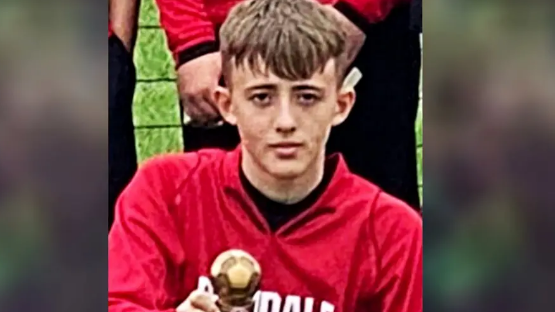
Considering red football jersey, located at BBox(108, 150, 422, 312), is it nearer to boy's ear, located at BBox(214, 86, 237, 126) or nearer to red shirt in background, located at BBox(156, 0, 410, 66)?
boy's ear, located at BBox(214, 86, 237, 126)

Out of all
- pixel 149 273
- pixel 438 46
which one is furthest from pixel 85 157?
pixel 438 46

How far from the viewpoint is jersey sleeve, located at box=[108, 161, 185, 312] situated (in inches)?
89.7

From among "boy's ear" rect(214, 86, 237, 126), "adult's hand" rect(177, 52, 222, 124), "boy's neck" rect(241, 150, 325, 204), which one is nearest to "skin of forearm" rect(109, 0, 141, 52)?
"adult's hand" rect(177, 52, 222, 124)

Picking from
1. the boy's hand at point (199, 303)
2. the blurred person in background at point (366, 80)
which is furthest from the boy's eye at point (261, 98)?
the boy's hand at point (199, 303)

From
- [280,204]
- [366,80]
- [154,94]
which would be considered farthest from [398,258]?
[154,94]

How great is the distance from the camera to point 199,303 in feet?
7.44

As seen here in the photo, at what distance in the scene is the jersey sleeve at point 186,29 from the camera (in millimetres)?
2271

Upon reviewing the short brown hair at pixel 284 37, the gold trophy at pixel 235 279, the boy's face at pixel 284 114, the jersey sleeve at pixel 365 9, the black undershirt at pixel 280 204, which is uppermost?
the jersey sleeve at pixel 365 9

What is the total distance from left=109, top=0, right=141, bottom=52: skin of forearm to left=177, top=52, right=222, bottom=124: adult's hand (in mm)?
146

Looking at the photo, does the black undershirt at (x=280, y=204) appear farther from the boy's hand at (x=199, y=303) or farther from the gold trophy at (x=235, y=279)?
the boy's hand at (x=199, y=303)

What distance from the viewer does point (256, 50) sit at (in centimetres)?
224

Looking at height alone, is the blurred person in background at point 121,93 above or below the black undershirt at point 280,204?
above

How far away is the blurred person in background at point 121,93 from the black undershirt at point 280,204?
0.30m

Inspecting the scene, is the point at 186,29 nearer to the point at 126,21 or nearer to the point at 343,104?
the point at 126,21
